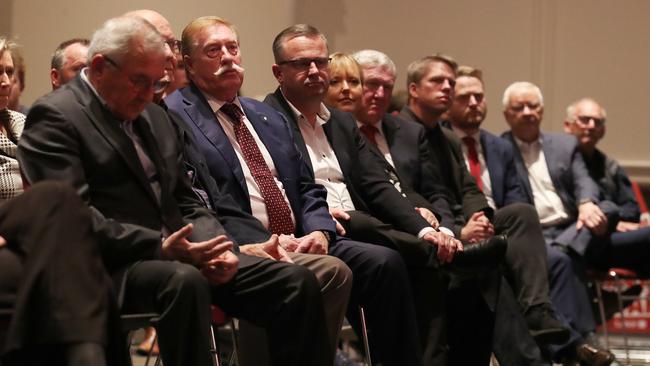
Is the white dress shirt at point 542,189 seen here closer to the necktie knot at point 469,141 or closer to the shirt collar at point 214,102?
the necktie knot at point 469,141

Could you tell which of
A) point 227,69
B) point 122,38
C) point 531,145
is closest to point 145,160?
point 122,38

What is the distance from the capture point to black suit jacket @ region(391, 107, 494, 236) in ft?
16.7

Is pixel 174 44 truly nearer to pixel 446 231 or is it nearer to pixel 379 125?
pixel 379 125

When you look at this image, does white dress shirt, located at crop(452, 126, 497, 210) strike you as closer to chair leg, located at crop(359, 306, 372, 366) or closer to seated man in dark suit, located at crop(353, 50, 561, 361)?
seated man in dark suit, located at crop(353, 50, 561, 361)

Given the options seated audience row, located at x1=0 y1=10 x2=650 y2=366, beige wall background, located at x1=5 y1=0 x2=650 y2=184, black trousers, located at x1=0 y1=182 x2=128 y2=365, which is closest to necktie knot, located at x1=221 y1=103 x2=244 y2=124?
seated audience row, located at x1=0 y1=10 x2=650 y2=366

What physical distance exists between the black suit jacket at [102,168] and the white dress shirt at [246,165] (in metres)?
0.53

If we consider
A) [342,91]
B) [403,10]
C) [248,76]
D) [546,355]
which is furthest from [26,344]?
[403,10]

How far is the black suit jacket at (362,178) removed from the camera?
4.60 metres

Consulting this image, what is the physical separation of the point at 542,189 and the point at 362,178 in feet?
5.69

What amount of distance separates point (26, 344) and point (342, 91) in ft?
8.57

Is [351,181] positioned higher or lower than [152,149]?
lower

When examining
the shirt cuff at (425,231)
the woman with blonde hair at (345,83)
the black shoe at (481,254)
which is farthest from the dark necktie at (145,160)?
the woman with blonde hair at (345,83)

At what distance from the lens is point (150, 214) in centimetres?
337

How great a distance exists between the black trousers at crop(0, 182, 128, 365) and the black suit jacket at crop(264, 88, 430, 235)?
1.76 meters
